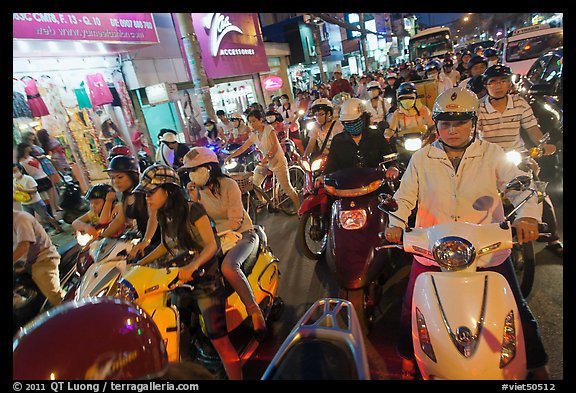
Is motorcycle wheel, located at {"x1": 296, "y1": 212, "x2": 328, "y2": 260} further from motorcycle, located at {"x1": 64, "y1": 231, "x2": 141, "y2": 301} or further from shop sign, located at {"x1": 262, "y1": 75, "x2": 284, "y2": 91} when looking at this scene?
shop sign, located at {"x1": 262, "y1": 75, "x2": 284, "y2": 91}

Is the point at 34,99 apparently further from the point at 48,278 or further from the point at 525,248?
the point at 525,248

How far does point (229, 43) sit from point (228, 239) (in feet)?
52.3

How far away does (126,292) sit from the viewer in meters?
2.46

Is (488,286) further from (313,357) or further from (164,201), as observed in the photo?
(164,201)

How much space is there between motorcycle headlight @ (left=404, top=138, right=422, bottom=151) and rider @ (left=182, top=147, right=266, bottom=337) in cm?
282

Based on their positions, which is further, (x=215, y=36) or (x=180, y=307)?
(x=215, y=36)

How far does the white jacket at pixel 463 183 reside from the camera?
2502 millimetres

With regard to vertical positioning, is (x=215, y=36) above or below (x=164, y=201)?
above

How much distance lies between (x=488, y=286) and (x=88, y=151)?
34.4 ft

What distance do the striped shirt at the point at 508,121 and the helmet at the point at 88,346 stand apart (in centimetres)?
454

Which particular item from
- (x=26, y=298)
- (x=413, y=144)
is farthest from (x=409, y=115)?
(x=26, y=298)

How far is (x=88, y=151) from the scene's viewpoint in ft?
31.6

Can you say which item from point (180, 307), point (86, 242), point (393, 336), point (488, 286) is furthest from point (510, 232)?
point (86, 242)
